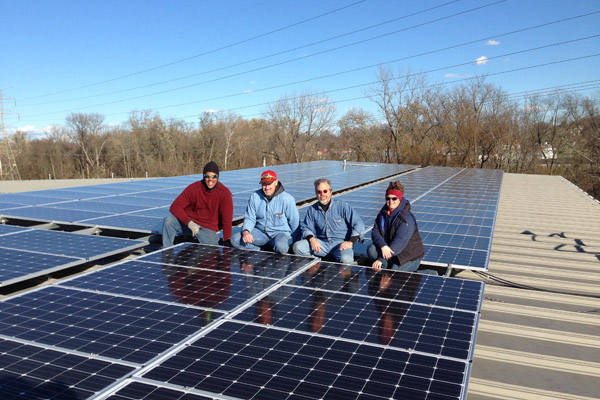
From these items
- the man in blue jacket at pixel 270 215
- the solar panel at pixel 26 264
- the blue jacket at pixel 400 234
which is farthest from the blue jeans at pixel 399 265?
the solar panel at pixel 26 264

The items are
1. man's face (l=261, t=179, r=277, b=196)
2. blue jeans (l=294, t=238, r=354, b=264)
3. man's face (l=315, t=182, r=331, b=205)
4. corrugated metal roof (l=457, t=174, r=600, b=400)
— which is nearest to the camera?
corrugated metal roof (l=457, t=174, r=600, b=400)

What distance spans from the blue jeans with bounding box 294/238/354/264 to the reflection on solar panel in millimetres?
2694

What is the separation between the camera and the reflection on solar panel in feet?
20.2

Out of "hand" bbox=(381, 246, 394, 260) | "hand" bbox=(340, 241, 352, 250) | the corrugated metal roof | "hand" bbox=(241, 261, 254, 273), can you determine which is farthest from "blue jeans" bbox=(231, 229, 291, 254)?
the corrugated metal roof

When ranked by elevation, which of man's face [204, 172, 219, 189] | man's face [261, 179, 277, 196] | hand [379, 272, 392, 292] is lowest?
hand [379, 272, 392, 292]

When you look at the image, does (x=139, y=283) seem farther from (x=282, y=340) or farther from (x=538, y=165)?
(x=538, y=165)

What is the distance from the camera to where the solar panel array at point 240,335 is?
306 centimetres

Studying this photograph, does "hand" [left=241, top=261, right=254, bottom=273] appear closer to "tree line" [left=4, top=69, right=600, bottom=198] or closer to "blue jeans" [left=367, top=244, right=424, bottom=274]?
"blue jeans" [left=367, top=244, right=424, bottom=274]

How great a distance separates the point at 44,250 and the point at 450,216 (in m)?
8.68

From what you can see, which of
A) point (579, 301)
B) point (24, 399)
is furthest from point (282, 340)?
point (579, 301)

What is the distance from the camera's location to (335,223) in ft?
24.7

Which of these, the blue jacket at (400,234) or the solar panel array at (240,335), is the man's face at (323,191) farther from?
the solar panel array at (240,335)

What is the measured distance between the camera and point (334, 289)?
5.19 metres

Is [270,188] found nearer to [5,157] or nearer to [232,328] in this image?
[232,328]
